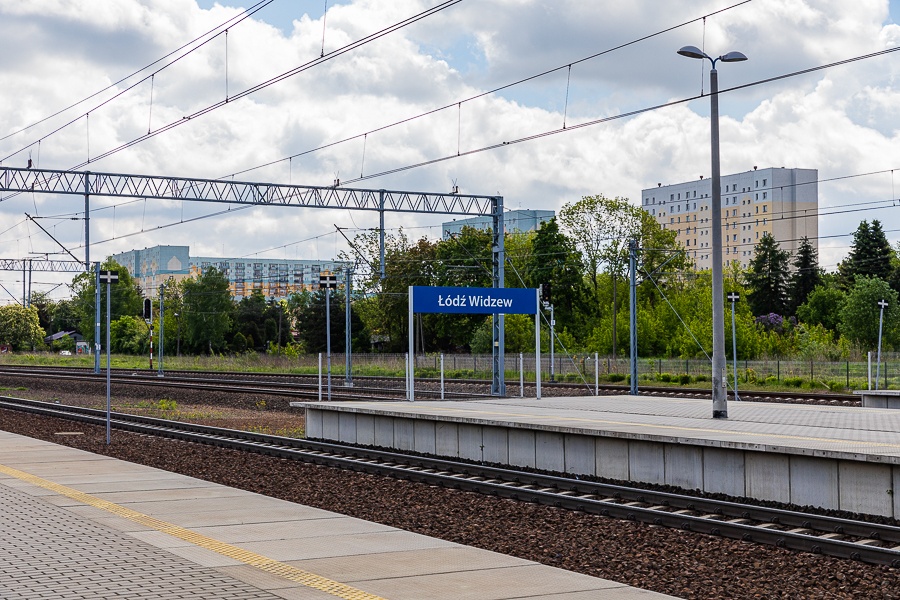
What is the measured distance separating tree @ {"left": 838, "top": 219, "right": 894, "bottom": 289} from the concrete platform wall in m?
89.6

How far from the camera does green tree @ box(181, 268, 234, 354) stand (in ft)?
368

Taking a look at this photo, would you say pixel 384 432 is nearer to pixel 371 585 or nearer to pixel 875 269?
pixel 371 585

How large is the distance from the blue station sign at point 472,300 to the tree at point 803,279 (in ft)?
287

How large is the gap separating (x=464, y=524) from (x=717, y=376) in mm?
8531

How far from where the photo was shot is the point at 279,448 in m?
21.4

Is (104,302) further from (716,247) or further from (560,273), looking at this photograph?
(716,247)

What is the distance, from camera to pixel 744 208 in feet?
509

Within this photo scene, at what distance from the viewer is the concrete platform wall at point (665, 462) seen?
42.8ft

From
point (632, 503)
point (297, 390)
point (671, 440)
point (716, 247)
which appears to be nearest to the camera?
point (632, 503)

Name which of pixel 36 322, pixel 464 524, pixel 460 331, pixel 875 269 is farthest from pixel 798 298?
pixel 464 524

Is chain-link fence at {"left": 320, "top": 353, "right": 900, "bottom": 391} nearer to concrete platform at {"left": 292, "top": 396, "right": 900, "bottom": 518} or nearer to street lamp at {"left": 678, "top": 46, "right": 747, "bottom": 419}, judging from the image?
concrete platform at {"left": 292, "top": 396, "right": 900, "bottom": 518}

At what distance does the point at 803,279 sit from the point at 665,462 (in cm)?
9930

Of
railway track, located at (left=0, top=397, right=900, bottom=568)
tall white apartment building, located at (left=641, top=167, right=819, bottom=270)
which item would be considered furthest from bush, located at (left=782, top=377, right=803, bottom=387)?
tall white apartment building, located at (left=641, top=167, right=819, bottom=270)

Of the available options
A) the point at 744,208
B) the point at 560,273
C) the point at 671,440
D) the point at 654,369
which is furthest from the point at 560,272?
the point at 744,208
